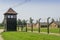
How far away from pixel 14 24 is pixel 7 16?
331 centimetres

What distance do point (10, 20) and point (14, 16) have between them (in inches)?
76.8

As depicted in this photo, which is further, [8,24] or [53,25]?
[53,25]

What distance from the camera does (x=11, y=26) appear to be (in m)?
58.6

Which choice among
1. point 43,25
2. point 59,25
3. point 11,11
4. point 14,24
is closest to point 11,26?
point 14,24

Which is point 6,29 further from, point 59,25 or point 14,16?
point 59,25

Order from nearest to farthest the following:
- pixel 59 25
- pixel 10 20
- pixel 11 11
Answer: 1. pixel 10 20
2. pixel 11 11
3. pixel 59 25

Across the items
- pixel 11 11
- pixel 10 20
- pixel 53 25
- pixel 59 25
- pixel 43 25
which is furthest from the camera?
pixel 43 25

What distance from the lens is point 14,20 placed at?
192 ft

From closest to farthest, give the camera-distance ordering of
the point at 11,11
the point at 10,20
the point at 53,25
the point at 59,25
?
the point at 10,20, the point at 11,11, the point at 59,25, the point at 53,25

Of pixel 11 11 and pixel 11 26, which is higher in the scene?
pixel 11 11

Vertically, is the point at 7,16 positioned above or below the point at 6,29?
above

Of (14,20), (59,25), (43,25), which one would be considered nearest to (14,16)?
(14,20)

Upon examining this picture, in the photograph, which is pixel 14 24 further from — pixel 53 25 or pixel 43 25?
pixel 43 25

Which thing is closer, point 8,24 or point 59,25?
point 8,24
